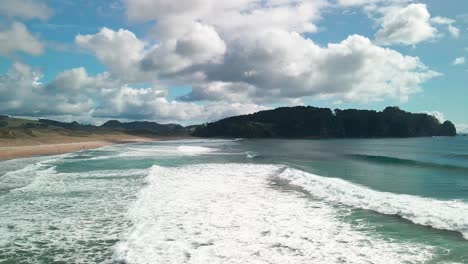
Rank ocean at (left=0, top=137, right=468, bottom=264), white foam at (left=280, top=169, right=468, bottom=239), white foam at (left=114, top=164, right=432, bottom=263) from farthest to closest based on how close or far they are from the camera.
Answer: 1. white foam at (left=280, top=169, right=468, bottom=239)
2. ocean at (left=0, top=137, right=468, bottom=264)
3. white foam at (left=114, top=164, right=432, bottom=263)

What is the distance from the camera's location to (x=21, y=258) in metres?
11.4

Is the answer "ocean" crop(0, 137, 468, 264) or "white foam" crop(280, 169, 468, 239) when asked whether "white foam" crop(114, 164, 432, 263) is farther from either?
"white foam" crop(280, 169, 468, 239)

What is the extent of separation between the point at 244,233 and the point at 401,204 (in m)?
8.86

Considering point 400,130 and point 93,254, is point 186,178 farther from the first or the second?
point 400,130

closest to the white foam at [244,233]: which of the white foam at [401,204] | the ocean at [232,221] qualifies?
the ocean at [232,221]

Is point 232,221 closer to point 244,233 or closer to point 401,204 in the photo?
point 244,233

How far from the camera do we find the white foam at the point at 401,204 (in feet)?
49.1

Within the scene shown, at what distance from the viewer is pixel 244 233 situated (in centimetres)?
1365

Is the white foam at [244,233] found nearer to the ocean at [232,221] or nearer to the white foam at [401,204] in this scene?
the ocean at [232,221]

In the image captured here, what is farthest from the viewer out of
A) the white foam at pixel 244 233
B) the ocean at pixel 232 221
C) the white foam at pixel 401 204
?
the white foam at pixel 401 204

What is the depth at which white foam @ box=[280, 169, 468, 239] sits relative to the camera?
15.0 metres

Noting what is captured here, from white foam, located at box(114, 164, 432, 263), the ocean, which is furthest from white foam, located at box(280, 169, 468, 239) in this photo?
white foam, located at box(114, 164, 432, 263)

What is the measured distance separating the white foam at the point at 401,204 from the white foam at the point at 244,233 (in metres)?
1.88

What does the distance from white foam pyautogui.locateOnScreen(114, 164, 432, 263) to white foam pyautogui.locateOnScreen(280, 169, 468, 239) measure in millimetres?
1880
